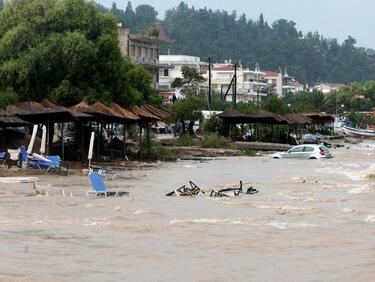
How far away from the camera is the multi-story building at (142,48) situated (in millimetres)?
95938

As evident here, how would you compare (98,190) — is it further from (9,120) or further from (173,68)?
(173,68)

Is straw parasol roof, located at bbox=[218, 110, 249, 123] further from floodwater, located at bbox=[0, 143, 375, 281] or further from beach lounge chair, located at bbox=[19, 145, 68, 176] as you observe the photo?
floodwater, located at bbox=[0, 143, 375, 281]

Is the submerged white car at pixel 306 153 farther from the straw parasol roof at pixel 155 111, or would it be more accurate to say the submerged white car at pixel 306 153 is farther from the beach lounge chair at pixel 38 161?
the beach lounge chair at pixel 38 161

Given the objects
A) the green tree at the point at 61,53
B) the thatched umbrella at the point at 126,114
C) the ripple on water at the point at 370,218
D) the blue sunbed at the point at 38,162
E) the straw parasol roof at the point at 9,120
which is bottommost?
the ripple on water at the point at 370,218

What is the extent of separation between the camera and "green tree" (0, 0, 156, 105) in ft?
143

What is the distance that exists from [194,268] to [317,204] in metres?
10.2

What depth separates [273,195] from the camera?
2545cm

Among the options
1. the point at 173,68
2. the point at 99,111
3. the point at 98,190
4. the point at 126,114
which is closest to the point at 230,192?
the point at 98,190

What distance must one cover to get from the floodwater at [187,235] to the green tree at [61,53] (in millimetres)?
16081

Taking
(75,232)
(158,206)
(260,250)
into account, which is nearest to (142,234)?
(75,232)

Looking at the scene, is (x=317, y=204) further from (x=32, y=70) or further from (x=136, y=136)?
(x=136, y=136)

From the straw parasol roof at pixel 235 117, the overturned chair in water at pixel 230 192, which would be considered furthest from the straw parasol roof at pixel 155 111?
the overturned chair in water at pixel 230 192

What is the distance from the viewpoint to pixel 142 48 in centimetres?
10125

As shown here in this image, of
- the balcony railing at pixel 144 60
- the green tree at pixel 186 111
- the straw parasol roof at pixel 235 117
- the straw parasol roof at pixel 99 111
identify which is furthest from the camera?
the balcony railing at pixel 144 60
